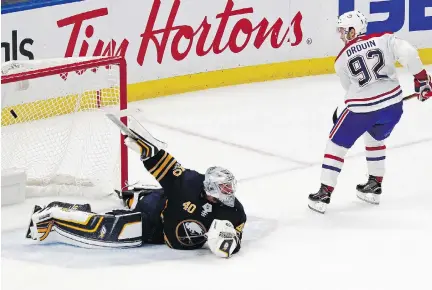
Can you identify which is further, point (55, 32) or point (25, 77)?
point (55, 32)

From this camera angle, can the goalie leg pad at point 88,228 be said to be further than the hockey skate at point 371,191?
No

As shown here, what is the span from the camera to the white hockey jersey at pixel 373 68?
20.4ft

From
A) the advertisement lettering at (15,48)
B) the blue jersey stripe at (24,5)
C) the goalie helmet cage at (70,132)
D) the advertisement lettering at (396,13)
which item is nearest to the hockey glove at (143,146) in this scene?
the goalie helmet cage at (70,132)

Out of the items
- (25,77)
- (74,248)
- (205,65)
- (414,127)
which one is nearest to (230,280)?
(74,248)

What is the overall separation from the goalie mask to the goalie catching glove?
0.39ft

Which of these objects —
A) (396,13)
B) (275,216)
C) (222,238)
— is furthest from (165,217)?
(396,13)

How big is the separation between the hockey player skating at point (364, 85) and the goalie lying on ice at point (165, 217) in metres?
0.88

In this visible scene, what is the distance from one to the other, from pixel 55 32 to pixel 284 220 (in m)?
2.61

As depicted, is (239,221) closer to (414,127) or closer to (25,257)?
(25,257)

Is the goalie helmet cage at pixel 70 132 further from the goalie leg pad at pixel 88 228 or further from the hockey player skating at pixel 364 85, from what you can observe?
the hockey player skating at pixel 364 85

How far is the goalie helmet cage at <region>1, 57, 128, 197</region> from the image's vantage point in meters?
6.47

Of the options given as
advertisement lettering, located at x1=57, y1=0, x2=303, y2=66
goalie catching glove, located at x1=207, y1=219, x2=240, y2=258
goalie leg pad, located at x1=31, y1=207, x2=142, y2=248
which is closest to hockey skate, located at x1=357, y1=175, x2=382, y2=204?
goalie catching glove, located at x1=207, y1=219, x2=240, y2=258

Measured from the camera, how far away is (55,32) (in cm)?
809

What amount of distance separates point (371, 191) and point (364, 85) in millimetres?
638
